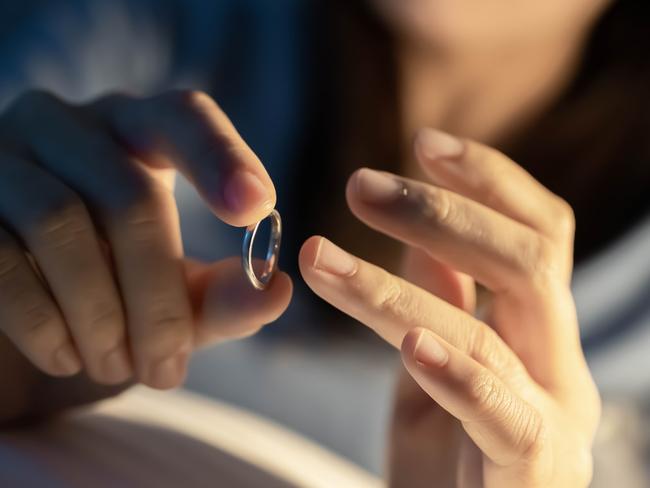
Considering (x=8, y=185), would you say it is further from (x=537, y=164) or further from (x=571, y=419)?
(x=537, y=164)

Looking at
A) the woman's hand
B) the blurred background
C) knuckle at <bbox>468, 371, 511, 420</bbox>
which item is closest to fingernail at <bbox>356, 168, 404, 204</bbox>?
the woman's hand

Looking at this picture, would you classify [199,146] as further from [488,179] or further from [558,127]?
[558,127]

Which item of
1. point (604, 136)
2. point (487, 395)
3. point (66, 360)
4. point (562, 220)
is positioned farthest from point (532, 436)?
point (604, 136)

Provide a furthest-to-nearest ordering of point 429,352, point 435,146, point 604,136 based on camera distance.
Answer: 1. point 604,136
2. point 435,146
3. point 429,352

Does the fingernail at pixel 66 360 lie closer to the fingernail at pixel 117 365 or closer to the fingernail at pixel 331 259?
the fingernail at pixel 117 365

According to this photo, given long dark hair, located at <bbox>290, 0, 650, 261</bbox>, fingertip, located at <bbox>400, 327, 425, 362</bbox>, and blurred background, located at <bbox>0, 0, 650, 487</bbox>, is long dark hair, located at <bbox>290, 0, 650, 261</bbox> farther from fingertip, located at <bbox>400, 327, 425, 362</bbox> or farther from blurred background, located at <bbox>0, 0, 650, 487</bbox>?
fingertip, located at <bbox>400, 327, 425, 362</bbox>

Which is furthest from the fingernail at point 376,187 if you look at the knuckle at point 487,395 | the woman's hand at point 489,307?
the knuckle at point 487,395
